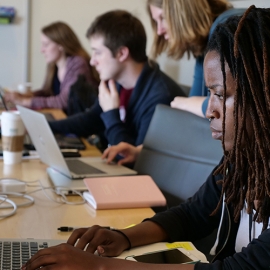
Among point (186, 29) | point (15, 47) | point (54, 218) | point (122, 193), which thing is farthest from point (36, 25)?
point (54, 218)

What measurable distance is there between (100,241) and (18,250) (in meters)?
0.17

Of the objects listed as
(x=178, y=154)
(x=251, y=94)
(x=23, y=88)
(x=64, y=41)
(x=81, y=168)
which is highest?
(x=251, y=94)

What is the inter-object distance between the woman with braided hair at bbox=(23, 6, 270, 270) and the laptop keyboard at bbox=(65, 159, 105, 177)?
1.88ft

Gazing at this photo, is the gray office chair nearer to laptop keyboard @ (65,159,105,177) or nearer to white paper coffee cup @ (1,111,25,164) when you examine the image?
laptop keyboard @ (65,159,105,177)

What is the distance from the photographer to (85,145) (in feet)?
7.43

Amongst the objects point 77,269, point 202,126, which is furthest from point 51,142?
point 77,269

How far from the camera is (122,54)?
2303 mm

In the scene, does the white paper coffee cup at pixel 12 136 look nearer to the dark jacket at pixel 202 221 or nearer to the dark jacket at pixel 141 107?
the dark jacket at pixel 141 107

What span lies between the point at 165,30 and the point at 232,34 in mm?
1230

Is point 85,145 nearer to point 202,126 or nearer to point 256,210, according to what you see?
point 202,126

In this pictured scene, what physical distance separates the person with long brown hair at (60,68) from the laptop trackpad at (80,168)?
59.8 inches

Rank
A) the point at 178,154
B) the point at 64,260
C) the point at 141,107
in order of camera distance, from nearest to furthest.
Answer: the point at 64,260, the point at 178,154, the point at 141,107

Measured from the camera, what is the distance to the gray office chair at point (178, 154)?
1504 mm

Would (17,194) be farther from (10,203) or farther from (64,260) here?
(64,260)
